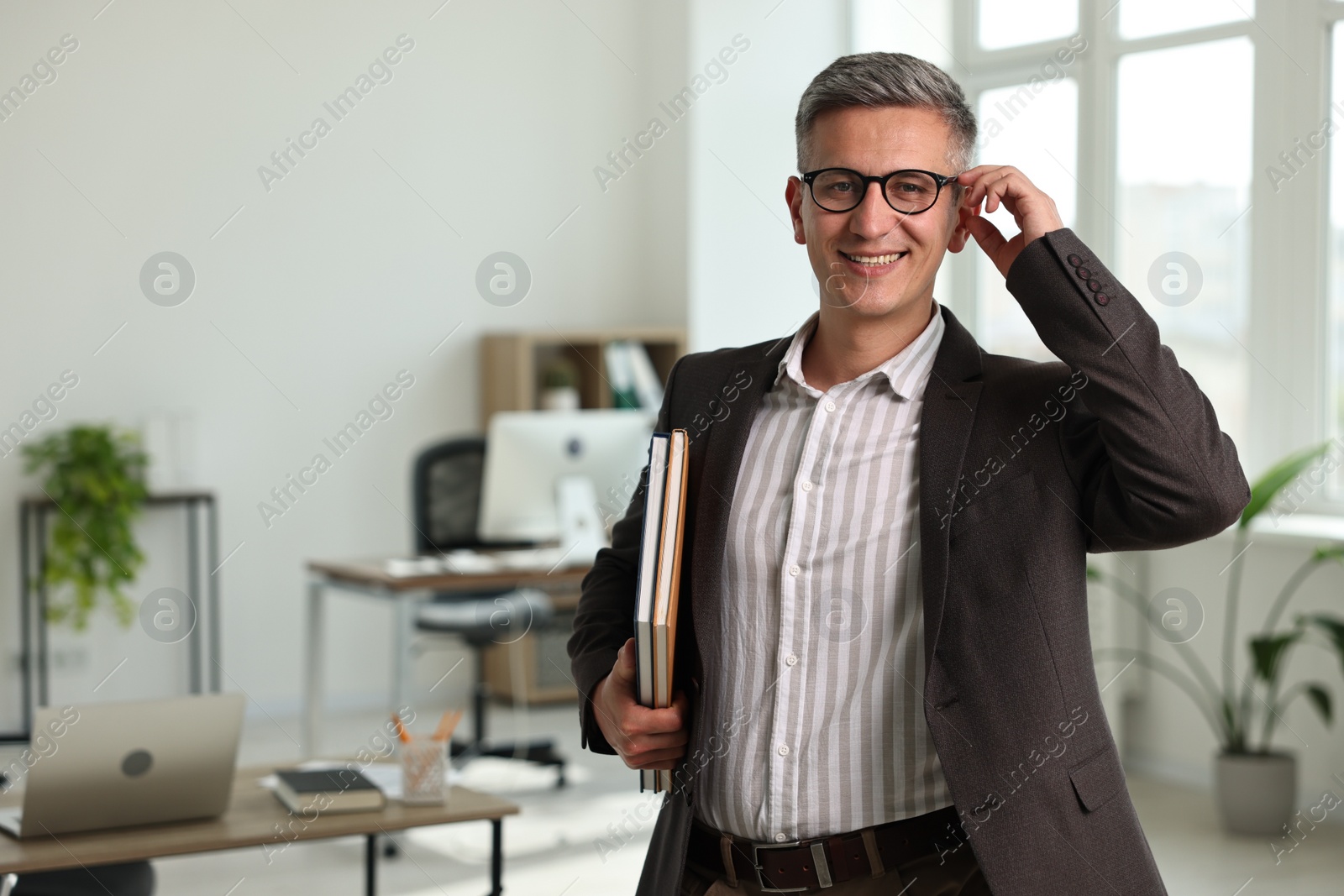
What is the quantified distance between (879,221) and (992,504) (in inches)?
11.9

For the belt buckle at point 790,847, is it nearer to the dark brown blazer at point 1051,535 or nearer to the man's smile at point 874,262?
the dark brown blazer at point 1051,535

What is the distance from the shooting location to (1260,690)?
4668 millimetres

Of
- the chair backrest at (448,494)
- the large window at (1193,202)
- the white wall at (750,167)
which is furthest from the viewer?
the white wall at (750,167)

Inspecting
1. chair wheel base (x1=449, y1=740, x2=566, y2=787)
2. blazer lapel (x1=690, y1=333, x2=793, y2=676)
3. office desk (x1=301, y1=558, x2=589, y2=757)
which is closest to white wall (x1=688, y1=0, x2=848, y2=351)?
office desk (x1=301, y1=558, x2=589, y2=757)

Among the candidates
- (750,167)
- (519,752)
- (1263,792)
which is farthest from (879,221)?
(750,167)

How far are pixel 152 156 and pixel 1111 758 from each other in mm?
5460

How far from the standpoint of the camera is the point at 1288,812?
4371 mm

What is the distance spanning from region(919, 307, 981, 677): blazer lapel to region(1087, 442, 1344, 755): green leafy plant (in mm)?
2762

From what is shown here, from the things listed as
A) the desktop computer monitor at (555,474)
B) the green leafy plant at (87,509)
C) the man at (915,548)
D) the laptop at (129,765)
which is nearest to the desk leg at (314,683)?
the desktop computer monitor at (555,474)

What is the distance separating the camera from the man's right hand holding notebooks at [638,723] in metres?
1.44

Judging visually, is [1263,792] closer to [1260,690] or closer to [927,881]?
[1260,690]

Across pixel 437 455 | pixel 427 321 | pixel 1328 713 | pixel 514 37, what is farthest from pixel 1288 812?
pixel 514 37

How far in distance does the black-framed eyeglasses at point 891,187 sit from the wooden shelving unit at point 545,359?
5.04m

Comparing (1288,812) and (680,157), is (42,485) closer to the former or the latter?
(680,157)
